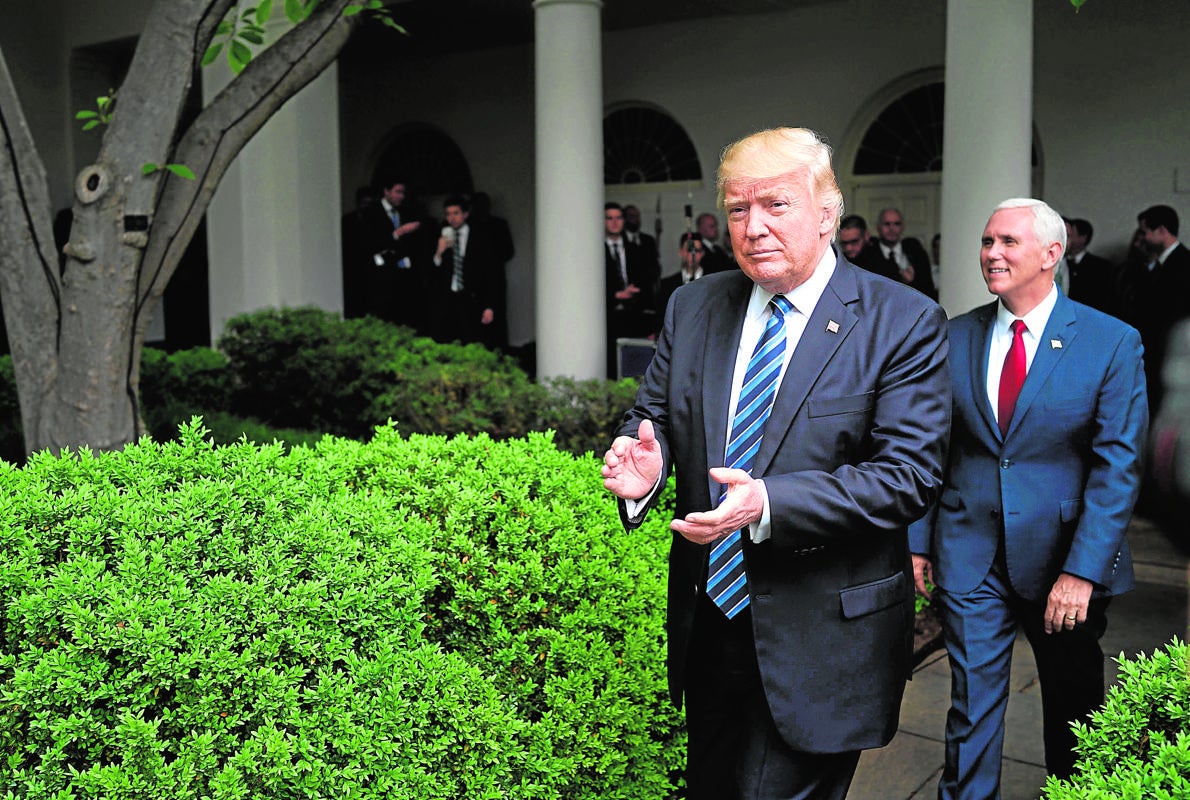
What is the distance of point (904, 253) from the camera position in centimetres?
1183

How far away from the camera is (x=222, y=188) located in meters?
11.0

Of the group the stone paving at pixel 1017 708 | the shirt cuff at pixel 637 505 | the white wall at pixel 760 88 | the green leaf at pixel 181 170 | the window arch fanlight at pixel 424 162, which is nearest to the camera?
the shirt cuff at pixel 637 505

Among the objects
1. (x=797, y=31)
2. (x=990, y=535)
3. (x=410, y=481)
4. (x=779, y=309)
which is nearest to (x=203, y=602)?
(x=410, y=481)

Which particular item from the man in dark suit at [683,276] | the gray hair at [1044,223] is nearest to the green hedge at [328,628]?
the gray hair at [1044,223]

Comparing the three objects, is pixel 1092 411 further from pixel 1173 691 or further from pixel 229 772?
pixel 229 772

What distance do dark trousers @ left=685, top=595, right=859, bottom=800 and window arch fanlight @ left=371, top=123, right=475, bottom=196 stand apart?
14.9 metres

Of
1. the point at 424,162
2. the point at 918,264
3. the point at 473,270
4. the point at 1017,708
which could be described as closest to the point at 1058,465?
the point at 1017,708

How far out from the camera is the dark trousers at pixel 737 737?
2.81 m

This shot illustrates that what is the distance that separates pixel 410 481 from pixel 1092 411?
2165 mm

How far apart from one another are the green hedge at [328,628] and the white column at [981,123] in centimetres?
411

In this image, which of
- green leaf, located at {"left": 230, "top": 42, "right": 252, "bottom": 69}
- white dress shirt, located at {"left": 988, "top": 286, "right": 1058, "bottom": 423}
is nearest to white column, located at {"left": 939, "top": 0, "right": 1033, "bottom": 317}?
white dress shirt, located at {"left": 988, "top": 286, "right": 1058, "bottom": 423}

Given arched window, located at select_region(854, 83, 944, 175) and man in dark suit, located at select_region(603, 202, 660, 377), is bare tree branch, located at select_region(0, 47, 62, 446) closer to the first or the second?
man in dark suit, located at select_region(603, 202, 660, 377)

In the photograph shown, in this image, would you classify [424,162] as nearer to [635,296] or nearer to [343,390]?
[635,296]

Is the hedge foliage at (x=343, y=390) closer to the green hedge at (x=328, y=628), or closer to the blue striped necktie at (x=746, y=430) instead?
the green hedge at (x=328, y=628)
